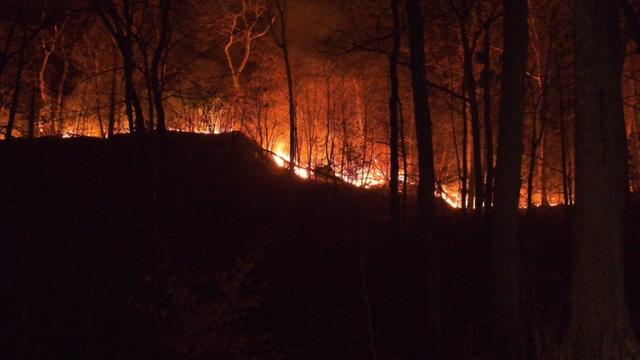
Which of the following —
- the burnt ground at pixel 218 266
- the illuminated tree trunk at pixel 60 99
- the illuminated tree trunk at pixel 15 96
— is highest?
the illuminated tree trunk at pixel 60 99

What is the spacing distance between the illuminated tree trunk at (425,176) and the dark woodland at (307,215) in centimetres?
4

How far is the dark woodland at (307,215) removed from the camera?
7.00m

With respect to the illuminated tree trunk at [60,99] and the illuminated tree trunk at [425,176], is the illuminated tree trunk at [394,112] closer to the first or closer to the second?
the illuminated tree trunk at [425,176]

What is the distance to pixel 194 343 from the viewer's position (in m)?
8.33

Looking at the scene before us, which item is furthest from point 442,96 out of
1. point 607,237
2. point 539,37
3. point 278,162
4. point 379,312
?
point 607,237

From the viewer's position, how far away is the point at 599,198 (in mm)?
6727

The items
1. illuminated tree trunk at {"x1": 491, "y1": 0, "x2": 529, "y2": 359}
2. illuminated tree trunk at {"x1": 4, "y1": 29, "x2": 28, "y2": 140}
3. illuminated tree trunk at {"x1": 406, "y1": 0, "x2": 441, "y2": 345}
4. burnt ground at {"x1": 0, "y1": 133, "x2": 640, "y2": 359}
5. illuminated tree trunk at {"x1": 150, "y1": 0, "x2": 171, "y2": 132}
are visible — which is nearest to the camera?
illuminated tree trunk at {"x1": 491, "y1": 0, "x2": 529, "y2": 359}

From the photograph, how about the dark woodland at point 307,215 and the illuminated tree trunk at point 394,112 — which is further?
the illuminated tree trunk at point 394,112

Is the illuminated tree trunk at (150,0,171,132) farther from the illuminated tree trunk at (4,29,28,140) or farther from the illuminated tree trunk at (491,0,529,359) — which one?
the illuminated tree trunk at (491,0,529,359)

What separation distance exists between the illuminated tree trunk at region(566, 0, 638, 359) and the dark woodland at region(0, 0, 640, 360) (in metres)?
0.02

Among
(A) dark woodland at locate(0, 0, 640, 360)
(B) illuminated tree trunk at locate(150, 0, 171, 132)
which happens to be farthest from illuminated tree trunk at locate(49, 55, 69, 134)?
(B) illuminated tree trunk at locate(150, 0, 171, 132)

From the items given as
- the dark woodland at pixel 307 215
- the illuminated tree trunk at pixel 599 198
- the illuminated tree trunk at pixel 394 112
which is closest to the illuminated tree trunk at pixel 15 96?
the dark woodland at pixel 307 215

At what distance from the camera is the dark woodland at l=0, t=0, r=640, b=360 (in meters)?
7.00

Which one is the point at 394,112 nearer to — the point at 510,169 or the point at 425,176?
the point at 425,176
